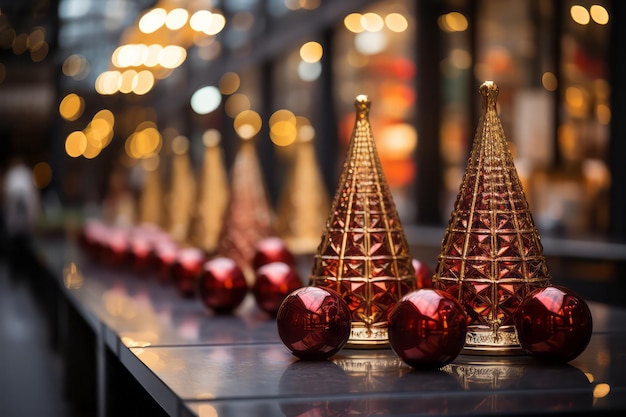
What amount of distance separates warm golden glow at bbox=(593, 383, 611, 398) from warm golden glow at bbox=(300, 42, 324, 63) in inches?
390

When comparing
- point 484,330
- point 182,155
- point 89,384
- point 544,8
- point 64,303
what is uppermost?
point 544,8

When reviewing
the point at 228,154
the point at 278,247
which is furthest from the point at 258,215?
the point at 228,154

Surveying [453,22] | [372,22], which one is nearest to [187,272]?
[453,22]

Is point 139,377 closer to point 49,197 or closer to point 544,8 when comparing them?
point 544,8

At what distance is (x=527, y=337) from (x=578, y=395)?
30 centimetres

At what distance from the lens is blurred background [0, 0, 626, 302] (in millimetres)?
6028

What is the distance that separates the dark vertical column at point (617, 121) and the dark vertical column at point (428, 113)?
9.63 ft

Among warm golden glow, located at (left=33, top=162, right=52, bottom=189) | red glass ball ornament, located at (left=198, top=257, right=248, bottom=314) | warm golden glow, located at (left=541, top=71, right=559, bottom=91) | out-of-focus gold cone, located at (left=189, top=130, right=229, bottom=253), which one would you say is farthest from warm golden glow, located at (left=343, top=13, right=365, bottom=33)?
warm golden glow, located at (left=33, top=162, right=52, bottom=189)

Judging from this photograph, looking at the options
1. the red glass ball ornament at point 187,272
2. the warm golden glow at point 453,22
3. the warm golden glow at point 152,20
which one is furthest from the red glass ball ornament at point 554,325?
the warm golden glow at point 453,22

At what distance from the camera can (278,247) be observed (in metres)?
3.44

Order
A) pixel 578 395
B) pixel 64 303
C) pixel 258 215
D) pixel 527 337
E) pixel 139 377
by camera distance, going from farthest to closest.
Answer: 1. pixel 64 303
2. pixel 258 215
3. pixel 139 377
4. pixel 527 337
5. pixel 578 395

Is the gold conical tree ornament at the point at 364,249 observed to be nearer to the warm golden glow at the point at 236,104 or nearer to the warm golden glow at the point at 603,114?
the warm golden glow at the point at 603,114

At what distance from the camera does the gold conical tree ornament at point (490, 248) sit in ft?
6.68

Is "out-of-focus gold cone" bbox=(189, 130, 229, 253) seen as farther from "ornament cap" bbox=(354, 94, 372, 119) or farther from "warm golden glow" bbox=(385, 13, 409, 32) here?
"warm golden glow" bbox=(385, 13, 409, 32)
